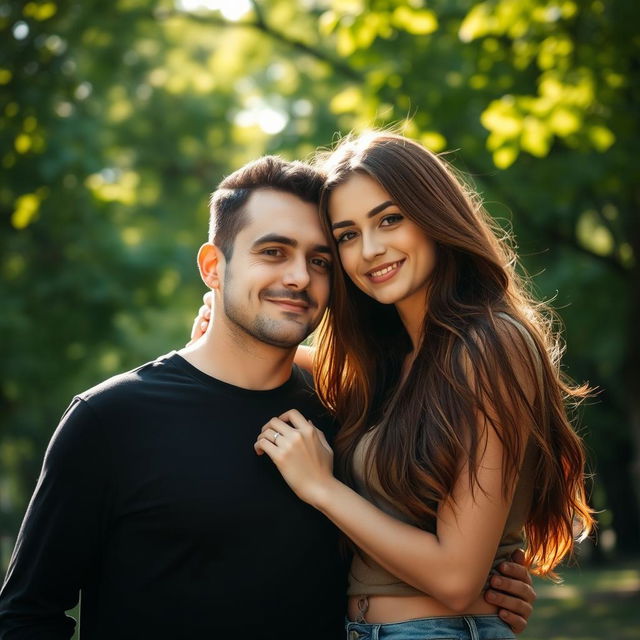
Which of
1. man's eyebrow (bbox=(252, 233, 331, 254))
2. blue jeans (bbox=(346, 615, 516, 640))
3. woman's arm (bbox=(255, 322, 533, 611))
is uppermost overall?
man's eyebrow (bbox=(252, 233, 331, 254))

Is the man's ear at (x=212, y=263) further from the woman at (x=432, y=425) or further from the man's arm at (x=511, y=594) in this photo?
the man's arm at (x=511, y=594)

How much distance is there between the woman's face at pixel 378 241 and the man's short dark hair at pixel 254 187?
147 mm

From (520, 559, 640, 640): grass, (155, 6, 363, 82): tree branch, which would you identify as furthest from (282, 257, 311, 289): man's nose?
(155, 6, 363, 82): tree branch

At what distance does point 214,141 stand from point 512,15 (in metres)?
13.2

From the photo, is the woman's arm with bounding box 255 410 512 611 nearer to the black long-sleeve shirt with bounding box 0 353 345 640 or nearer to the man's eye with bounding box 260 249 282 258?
the black long-sleeve shirt with bounding box 0 353 345 640

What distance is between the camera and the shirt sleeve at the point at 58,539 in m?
3.19

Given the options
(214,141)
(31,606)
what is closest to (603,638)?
(31,606)

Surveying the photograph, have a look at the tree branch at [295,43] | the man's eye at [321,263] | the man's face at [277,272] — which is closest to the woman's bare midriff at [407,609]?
the man's face at [277,272]

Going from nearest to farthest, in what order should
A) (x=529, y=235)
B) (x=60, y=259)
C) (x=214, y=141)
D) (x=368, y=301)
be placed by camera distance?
(x=368, y=301)
(x=529, y=235)
(x=60, y=259)
(x=214, y=141)

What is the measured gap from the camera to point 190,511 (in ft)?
10.9

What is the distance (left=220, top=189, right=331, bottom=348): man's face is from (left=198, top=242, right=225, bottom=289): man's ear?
60mm

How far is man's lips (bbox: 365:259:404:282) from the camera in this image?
3742mm

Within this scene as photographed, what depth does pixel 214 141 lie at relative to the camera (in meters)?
19.6

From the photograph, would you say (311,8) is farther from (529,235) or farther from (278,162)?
(278,162)
